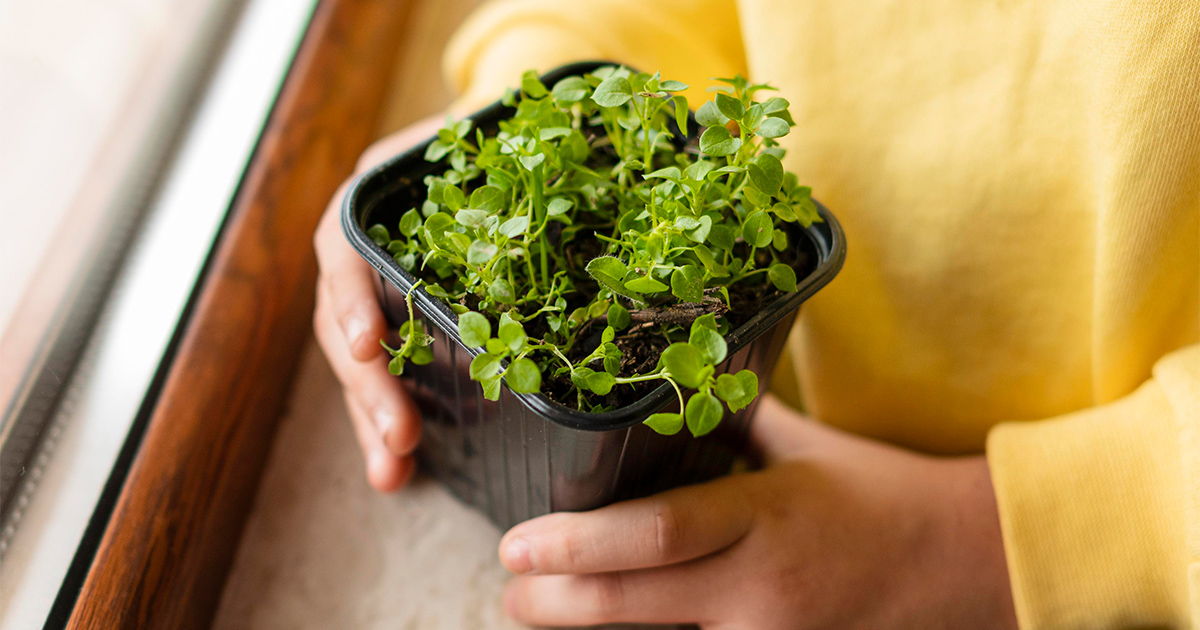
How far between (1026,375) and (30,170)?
721 mm

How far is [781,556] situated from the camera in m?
0.48

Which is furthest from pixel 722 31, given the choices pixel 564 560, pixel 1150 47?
pixel 564 560

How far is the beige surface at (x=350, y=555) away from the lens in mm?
525

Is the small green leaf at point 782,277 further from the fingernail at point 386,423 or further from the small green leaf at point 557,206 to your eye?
the fingernail at point 386,423

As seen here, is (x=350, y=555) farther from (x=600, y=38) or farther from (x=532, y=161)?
(x=600, y=38)

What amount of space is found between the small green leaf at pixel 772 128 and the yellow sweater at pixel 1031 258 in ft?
0.71

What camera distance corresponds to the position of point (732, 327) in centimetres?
39

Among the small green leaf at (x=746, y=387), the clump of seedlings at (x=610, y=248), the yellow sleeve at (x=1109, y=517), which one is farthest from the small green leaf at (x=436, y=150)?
the yellow sleeve at (x=1109, y=517)

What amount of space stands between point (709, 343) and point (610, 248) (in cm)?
9

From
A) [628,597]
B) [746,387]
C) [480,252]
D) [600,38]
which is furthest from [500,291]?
[600,38]

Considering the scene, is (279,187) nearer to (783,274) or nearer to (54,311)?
(54,311)

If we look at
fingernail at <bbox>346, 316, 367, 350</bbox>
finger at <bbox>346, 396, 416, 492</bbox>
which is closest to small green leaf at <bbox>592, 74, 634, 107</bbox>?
fingernail at <bbox>346, 316, 367, 350</bbox>

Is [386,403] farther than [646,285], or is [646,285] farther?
[386,403]

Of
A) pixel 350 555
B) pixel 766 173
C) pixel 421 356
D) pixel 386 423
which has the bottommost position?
pixel 350 555
